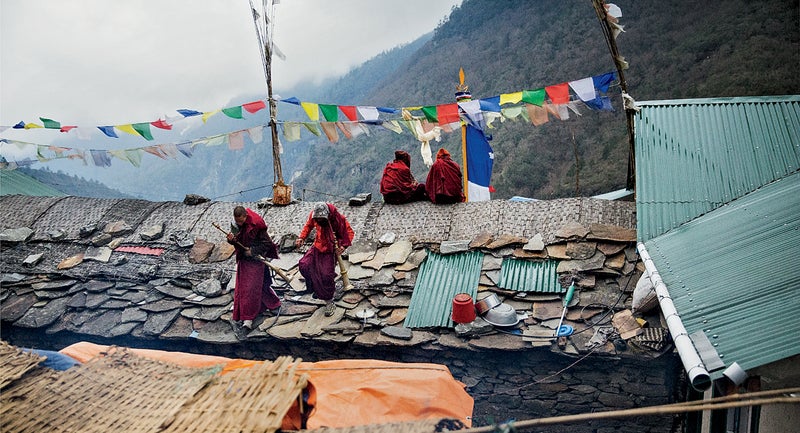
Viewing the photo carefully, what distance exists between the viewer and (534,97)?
26.8ft

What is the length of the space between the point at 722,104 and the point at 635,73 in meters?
22.9

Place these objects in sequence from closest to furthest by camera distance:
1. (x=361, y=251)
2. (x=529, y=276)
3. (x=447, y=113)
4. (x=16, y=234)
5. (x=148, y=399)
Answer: (x=148, y=399)
(x=529, y=276)
(x=361, y=251)
(x=16, y=234)
(x=447, y=113)

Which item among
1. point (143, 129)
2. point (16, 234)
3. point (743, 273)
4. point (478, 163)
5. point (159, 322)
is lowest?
point (159, 322)

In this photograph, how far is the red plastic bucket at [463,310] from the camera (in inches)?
216

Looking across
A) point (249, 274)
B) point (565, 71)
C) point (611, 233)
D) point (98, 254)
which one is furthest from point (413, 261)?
point (565, 71)

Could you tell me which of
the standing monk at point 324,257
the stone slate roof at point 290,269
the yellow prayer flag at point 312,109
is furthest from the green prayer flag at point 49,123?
the standing monk at point 324,257

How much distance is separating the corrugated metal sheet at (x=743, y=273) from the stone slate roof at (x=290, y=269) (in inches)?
40.8

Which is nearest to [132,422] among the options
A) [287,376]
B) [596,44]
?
[287,376]

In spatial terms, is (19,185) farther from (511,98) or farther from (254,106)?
(511,98)

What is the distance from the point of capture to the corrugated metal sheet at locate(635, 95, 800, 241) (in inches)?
211

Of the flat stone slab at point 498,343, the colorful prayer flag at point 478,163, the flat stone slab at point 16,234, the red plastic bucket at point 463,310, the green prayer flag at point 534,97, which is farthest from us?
the colorful prayer flag at point 478,163

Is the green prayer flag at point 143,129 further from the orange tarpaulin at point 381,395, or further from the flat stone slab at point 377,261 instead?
the orange tarpaulin at point 381,395

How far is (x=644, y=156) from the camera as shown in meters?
6.28

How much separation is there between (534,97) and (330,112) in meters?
4.03
